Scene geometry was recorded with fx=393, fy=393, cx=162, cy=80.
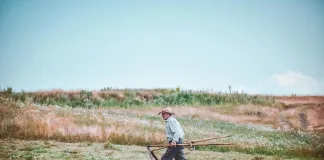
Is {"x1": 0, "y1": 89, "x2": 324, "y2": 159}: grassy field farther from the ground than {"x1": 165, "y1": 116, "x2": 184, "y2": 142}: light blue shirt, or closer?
closer

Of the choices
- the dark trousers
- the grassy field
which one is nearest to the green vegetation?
the grassy field

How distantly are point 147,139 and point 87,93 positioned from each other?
23.6m

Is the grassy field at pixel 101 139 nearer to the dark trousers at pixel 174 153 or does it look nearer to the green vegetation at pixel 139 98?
the dark trousers at pixel 174 153

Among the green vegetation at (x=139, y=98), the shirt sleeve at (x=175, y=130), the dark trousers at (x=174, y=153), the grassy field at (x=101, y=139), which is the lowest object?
the grassy field at (x=101, y=139)

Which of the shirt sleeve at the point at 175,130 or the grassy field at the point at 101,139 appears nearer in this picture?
the shirt sleeve at the point at 175,130

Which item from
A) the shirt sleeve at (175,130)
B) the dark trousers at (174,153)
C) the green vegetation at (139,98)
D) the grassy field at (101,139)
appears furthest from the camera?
the green vegetation at (139,98)

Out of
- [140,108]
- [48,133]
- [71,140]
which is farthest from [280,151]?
[140,108]

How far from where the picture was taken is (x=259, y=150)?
18422mm

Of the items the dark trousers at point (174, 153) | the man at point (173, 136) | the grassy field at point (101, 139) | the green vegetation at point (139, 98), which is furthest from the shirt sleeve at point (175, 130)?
the green vegetation at point (139, 98)

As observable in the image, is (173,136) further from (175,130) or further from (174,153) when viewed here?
(174,153)

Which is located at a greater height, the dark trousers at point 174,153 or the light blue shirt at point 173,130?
the light blue shirt at point 173,130

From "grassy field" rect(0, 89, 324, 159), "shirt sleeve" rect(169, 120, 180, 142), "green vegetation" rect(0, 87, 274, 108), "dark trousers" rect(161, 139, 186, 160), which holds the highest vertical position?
"green vegetation" rect(0, 87, 274, 108)

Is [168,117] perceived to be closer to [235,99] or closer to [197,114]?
[197,114]

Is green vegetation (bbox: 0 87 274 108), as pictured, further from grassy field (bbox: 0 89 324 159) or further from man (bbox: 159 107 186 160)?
man (bbox: 159 107 186 160)
